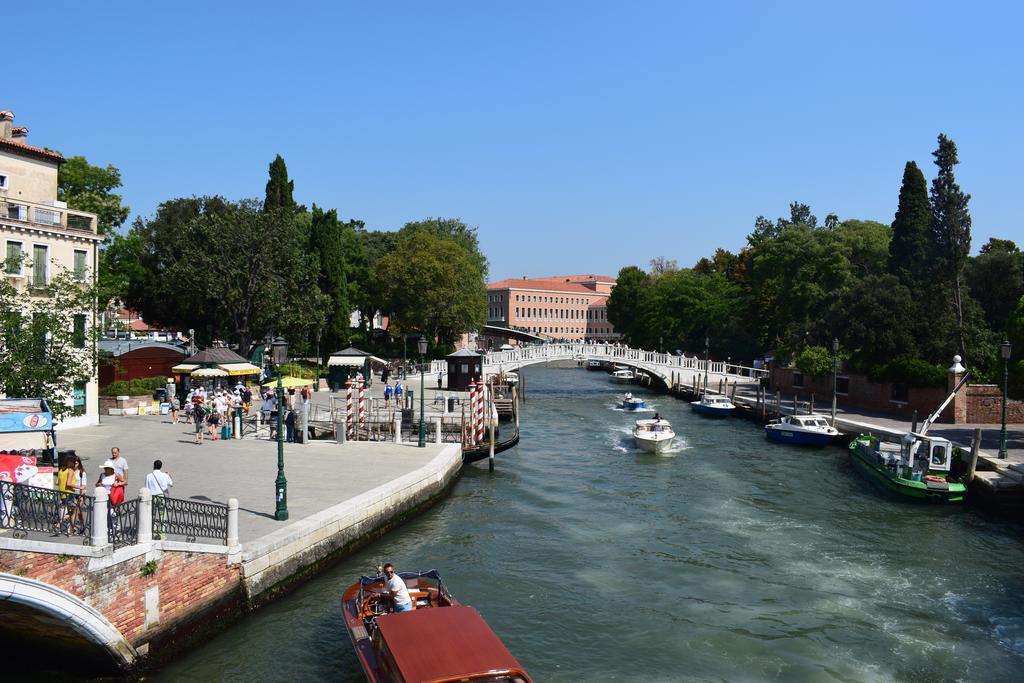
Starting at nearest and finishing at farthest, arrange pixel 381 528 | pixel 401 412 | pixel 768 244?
pixel 381 528 → pixel 401 412 → pixel 768 244

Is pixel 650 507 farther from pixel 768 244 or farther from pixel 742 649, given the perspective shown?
pixel 768 244

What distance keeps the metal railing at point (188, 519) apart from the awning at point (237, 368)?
793 inches

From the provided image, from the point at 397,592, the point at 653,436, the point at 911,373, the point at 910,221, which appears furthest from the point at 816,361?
the point at 397,592

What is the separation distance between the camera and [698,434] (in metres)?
39.0

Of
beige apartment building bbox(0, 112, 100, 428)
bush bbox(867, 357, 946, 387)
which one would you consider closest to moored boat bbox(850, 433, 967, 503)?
bush bbox(867, 357, 946, 387)

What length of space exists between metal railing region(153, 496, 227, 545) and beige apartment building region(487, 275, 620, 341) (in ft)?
404

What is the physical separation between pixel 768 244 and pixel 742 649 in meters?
55.7

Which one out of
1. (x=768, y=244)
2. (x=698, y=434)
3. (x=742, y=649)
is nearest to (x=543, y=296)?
(x=768, y=244)

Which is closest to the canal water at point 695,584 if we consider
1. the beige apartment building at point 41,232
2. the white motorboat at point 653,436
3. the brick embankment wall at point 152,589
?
the brick embankment wall at point 152,589

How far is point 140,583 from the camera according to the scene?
12.0 m

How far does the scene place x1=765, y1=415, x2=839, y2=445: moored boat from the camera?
34.3 meters

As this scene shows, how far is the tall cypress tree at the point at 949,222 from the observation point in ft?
135

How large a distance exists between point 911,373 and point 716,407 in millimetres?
12114

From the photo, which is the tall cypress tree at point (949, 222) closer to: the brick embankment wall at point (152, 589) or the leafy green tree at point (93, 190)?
the brick embankment wall at point (152, 589)
